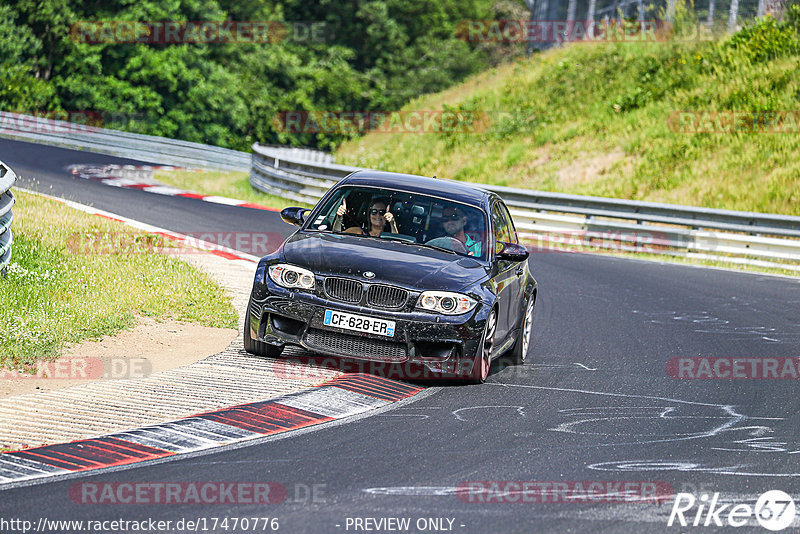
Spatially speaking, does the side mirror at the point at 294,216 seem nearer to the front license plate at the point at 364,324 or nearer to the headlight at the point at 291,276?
the headlight at the point at 291,276

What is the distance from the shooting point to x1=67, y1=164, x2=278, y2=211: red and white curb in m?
23.5

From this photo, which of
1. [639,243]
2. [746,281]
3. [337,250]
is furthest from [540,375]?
[639,243]

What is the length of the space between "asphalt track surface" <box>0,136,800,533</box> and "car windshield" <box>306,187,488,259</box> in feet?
4.09

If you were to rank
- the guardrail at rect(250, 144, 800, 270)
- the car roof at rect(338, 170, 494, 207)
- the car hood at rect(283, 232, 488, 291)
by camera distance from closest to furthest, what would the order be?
the car hood at rect(283, 232, 488, 291) → the car roof at rect(338, 170, 494, 207) → the guardrail at rect(250, 144, 800, 270)

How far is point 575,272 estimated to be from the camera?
1714 centimetres

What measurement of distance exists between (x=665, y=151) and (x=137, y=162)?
16081 millimetres

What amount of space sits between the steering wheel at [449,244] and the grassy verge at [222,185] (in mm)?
14832

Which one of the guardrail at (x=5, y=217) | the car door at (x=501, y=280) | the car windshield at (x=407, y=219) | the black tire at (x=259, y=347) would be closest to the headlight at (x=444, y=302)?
the car door at (x=501, y=280)

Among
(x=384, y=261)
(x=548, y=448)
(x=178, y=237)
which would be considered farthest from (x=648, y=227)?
(x=548, y=448)

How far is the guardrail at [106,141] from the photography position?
115 ft

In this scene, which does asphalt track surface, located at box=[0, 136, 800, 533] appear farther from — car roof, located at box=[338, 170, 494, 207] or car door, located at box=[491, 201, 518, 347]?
car roof, located at box=[338, 170, 494, 207]

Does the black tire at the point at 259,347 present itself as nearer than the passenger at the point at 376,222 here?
Yes

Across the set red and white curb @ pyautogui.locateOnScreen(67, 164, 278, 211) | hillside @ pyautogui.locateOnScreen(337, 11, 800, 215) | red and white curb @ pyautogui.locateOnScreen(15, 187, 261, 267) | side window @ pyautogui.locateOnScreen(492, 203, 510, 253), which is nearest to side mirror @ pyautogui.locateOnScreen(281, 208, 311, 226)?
side window @ pyautogui.locateOnScreen(492, 203, 510, 253)

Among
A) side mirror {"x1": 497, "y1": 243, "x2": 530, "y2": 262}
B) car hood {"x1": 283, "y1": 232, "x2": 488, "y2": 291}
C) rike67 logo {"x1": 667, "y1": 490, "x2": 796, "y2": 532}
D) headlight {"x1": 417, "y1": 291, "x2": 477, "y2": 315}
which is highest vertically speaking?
side mirror {"x1": 497, "y1": 243, "x2": 530, "y2": 262}
